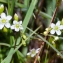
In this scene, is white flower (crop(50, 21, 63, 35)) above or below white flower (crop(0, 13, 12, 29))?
below

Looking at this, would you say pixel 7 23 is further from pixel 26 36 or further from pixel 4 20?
pixel 26 36

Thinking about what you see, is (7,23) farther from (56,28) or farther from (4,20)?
(56,28)

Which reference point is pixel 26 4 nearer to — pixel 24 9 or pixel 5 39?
pixel 24 9

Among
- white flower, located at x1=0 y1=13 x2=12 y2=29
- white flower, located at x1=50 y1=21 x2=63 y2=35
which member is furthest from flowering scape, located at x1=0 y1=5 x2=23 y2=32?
white flower, located at x1=50 y1=21 x2=63 y2=35

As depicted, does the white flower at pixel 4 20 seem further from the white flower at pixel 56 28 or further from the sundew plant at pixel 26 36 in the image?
the white flower at pixel 56 28

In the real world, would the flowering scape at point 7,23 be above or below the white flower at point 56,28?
above

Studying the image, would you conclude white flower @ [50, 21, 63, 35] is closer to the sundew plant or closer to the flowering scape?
the sundew plant

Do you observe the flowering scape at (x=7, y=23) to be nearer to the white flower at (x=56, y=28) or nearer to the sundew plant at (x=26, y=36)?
the sundew plant at (x=26, y=36)

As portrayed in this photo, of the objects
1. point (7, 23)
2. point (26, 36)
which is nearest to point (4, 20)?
point (7, 23)

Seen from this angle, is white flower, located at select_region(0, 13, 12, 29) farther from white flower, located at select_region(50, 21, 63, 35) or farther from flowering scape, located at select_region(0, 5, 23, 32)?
white flower, located at select_region(50, 21, 63, 35)

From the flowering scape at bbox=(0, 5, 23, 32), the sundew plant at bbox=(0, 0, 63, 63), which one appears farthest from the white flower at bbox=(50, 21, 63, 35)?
the flowering scape at bbox=(0, 5, 23, 32)

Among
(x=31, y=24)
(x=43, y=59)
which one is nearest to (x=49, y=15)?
(x=31, y=24)

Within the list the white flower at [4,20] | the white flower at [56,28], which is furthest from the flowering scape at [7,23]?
the white flower at [56,28]

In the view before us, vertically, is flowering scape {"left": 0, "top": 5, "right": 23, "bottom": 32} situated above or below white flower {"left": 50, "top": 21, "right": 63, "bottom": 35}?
above
